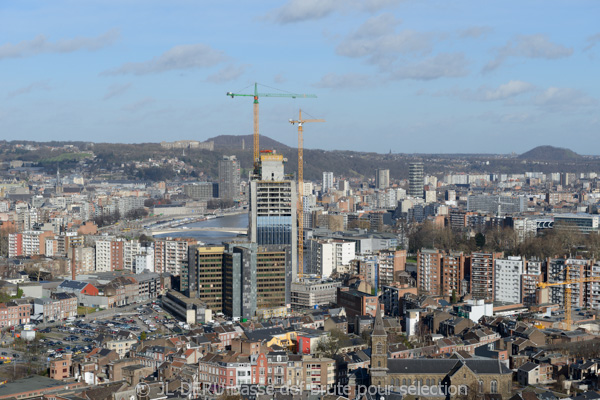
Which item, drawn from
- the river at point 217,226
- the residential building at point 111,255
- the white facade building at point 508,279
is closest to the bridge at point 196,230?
the river at point 217,226

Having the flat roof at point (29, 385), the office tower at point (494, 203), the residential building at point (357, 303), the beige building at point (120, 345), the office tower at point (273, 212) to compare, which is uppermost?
the office tower at point (273, 212)

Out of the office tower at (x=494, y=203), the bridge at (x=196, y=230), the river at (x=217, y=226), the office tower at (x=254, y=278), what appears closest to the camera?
the office tower at (x=254, y=278)

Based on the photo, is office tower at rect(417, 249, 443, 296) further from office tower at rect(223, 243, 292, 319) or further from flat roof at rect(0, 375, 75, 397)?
flat roof at rect(0, 375, 75, 397)

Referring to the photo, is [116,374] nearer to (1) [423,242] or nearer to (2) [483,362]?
(2) [483,362]

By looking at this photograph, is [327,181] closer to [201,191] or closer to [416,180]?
[201,191]

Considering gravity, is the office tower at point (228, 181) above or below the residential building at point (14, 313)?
above

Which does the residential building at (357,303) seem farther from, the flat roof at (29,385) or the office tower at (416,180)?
the office tower at (416,180)
